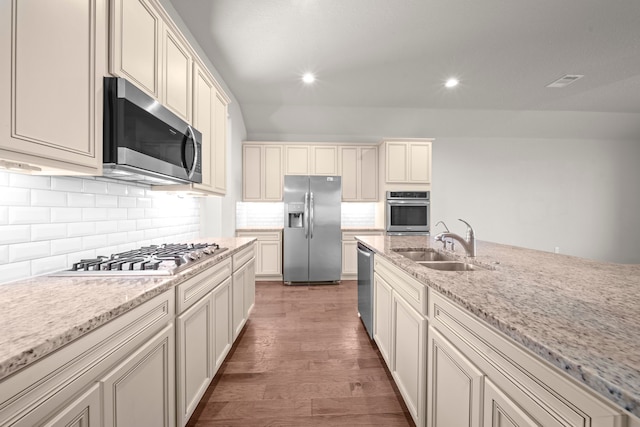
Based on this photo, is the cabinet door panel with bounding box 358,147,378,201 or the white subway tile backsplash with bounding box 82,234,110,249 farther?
the cabinet door panel with bounding box 358,147,378,201

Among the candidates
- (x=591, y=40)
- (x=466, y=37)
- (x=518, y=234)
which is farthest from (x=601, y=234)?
(x=466, y=37)

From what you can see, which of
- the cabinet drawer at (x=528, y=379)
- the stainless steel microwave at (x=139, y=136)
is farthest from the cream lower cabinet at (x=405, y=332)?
the stainless steel microwave at (x=139, y=136)

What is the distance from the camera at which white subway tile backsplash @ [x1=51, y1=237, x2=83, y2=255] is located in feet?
4.29

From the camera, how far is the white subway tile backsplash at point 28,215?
44.8 inches

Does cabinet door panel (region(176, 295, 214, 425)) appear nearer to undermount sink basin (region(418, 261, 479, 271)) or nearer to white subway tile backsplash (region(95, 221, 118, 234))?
white subway tile backsplash (region(95, 221, 118, 234))

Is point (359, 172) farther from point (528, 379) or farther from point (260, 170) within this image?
point (528, 379)

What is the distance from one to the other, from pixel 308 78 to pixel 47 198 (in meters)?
3.17

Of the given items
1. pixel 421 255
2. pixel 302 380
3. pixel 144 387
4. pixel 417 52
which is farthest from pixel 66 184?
pixel 417 52

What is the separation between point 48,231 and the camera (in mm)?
1281

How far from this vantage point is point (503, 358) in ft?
2.46

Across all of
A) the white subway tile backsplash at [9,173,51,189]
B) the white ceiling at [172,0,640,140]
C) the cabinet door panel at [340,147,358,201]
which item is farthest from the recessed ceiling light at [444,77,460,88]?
the white subway tile backsplash at [9,173,51,189]

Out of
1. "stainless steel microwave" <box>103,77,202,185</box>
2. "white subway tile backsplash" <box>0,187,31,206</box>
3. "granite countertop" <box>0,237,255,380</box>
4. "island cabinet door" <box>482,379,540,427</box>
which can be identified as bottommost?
"island cabinet door" <box>482,379,540,427</box>

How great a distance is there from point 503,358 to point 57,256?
6.43 feet

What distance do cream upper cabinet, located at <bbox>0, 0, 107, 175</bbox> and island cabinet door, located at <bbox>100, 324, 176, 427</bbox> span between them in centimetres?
77
